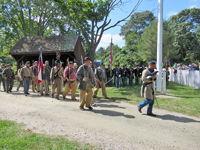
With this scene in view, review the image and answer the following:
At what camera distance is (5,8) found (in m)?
25.1

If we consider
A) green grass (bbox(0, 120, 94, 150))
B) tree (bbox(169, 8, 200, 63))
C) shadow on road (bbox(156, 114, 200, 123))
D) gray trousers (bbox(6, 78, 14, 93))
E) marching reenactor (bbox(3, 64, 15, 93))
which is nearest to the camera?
green grass (bbox(0, 120, 94, 150))

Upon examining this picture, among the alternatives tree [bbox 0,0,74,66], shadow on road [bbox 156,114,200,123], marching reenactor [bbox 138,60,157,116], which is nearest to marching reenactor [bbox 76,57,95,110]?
marching reenactor [bbox 138,60,157,116]

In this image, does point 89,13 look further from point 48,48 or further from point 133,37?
point 133,37

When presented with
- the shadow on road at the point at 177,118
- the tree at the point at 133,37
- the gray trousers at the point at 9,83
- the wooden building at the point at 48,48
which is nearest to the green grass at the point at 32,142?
the shadow on road at the point at 177,118

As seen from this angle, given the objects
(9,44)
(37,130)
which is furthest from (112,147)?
(9,44)

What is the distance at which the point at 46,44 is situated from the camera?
18984mm

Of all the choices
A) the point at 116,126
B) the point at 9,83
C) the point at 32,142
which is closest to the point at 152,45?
the point at 9,83

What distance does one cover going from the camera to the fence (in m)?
12.0

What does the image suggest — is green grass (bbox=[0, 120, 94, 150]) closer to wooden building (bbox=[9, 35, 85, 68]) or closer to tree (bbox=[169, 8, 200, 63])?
wooden building (bbox=[9, 35, 85, 68])

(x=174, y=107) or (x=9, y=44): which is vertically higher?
(x=9, y=44)

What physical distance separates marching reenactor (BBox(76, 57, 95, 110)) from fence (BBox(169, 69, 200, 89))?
9.43 meters

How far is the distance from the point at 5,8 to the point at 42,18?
5.72m

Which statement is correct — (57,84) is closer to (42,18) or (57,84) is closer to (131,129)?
(131,129)

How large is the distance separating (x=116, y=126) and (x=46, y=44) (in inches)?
665
